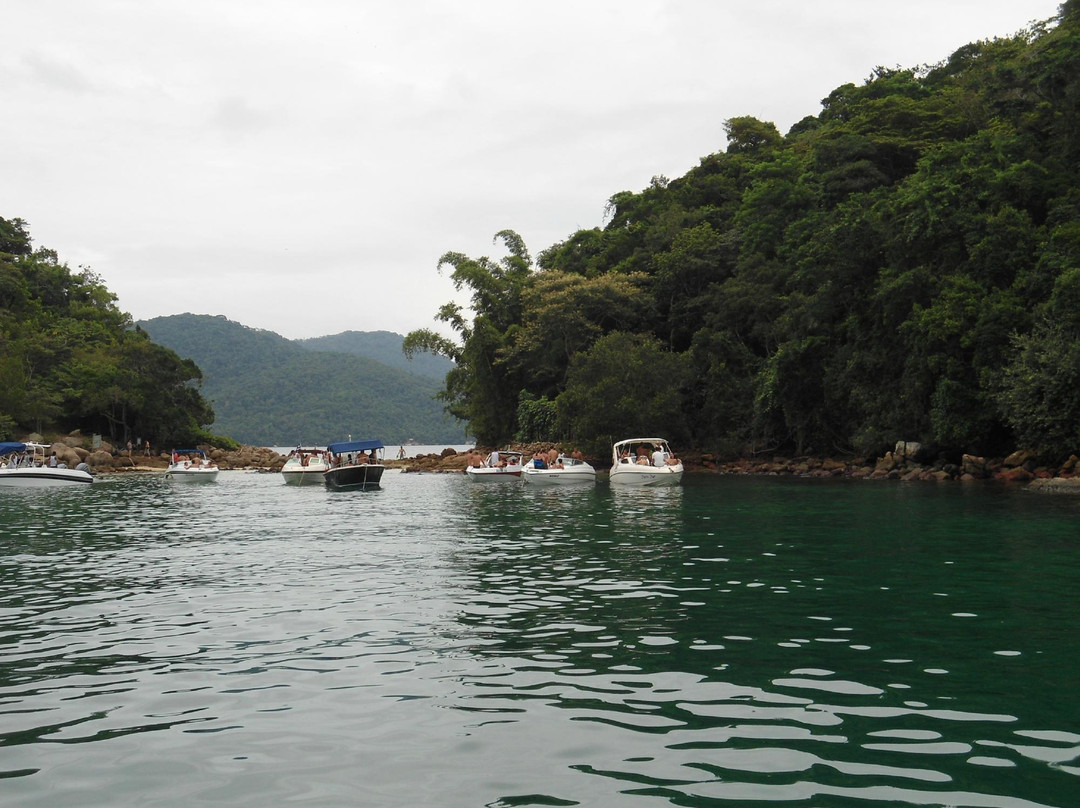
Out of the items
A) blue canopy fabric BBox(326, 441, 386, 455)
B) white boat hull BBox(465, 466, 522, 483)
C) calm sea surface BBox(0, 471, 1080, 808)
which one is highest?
blue canopy fabric BBox(326, 441, 386, 455)

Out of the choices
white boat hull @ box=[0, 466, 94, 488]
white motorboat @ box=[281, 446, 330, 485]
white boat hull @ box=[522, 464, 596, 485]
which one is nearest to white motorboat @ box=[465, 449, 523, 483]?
white boat hull @ box=[522, 464, 596, 485]

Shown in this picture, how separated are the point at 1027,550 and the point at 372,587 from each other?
11921 mm

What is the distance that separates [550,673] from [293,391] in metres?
170

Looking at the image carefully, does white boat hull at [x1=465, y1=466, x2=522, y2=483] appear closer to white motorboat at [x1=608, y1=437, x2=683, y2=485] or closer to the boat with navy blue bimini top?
the boat with navy blue bimini top

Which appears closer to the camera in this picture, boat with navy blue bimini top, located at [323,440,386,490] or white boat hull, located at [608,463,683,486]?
white boat hull, located at [608,463,683,486]

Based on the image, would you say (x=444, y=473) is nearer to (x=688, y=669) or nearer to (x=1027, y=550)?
(x=1027, y=550)

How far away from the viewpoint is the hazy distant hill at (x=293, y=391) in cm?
16225

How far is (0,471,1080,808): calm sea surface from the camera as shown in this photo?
5727 mm

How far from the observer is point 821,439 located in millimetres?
54250

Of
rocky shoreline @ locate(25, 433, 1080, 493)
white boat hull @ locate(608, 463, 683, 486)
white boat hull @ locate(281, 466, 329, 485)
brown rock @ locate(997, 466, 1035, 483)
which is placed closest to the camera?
brown rock @ locate(997, 466, 1035, 483)

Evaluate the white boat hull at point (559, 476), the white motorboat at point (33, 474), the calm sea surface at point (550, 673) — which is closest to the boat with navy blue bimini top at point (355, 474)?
the white boat hull at point (559, 476)

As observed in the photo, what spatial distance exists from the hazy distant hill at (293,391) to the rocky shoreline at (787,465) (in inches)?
2851

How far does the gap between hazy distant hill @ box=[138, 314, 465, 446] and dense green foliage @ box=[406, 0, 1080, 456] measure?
80115mm

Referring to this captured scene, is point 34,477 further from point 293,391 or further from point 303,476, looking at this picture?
point 293,391
